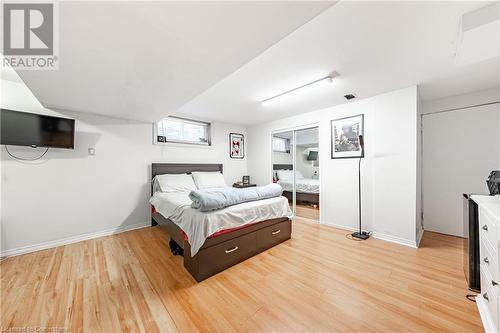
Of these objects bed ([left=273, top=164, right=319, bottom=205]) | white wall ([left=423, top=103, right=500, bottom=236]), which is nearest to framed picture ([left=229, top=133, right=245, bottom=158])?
bed ([left=273, top=164, right=319, bottom=205])

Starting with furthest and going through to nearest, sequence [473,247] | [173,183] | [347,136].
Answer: [173,183] < [347,136] < [473,247]

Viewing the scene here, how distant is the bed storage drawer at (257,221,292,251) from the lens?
245cm

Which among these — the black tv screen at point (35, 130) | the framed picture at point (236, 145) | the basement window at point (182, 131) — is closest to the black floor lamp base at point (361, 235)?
the framed picture at point (236, 145)

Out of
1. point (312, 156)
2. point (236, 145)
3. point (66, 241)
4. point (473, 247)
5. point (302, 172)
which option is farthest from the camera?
point (236, 145)

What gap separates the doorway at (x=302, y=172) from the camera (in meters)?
3.97

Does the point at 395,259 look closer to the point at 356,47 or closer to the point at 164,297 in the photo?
the point at 356,47

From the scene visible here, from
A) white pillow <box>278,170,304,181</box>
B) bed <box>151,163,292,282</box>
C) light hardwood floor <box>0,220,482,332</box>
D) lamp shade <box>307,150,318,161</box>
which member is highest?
lamp shade <box>307,150,318,161</box>

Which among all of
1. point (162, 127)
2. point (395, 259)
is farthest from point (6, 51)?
point (395, 259)

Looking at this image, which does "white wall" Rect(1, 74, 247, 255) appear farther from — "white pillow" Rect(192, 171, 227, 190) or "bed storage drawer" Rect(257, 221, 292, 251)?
"bed storage drawer" Rect(257, 221, 292, 251)

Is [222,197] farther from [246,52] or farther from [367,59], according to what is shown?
[367,59]

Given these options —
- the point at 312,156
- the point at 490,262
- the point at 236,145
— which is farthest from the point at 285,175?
the point at 490,262

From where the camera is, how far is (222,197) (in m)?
2.10

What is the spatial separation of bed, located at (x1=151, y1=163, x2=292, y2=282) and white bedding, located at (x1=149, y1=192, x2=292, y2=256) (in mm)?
11

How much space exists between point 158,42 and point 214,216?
5.22 feet
